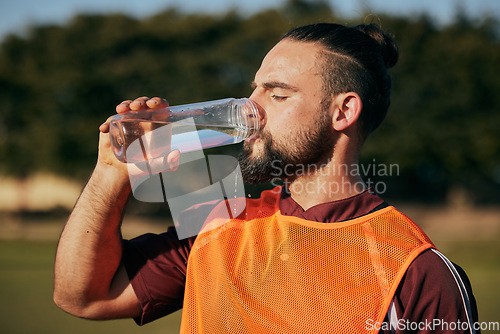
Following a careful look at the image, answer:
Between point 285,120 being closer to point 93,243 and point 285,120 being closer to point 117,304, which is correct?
point 93,243

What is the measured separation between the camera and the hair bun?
3.11 metres

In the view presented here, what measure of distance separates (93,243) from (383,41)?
187cm

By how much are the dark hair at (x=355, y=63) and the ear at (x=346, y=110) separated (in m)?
0.04

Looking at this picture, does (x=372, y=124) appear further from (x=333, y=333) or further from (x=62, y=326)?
(x=62, y=326)

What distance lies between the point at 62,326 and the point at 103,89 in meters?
19.6

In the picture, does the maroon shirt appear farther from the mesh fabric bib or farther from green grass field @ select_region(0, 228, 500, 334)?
green grass field @ select_region(0, 228, 500, 334)

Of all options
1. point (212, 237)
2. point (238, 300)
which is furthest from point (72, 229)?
point (238, 300)

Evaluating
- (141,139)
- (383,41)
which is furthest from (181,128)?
(383,41)

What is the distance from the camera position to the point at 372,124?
3.07 meters

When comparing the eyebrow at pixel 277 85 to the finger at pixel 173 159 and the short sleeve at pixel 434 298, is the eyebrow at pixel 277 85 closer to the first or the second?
the finger at pixel 173 159

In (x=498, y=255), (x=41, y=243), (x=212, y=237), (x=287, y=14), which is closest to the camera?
(x=212, y=237)

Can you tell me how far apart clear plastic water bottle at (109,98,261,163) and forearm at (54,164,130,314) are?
158 mm

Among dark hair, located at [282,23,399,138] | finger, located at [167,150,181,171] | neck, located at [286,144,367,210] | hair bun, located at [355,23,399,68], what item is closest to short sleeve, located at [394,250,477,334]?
neck, located at [286,144,367,210]

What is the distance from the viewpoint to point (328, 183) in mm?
2773
